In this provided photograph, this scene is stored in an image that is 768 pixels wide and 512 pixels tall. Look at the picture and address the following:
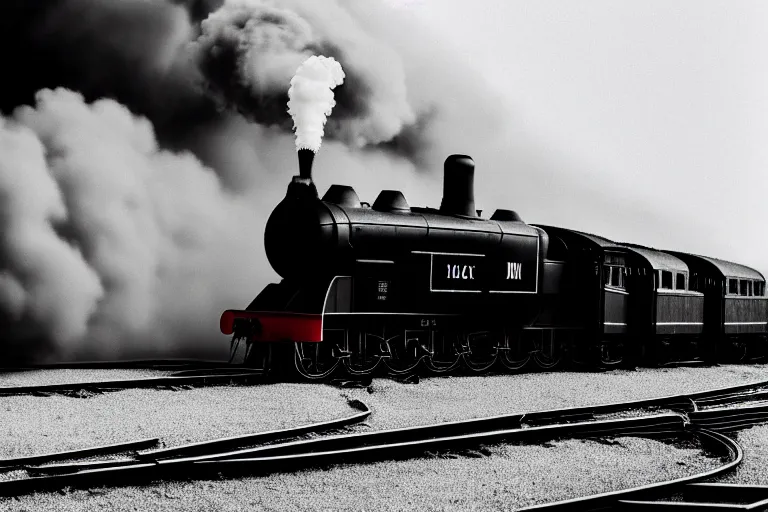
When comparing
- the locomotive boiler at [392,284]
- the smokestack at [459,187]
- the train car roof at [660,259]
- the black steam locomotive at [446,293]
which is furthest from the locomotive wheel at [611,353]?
the smokestack at [459,187]

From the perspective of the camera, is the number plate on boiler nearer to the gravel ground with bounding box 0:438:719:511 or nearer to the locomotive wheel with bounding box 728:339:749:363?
the gravel ground with bounding box 0:438:719:511

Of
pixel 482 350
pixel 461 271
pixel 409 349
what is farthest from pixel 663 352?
pixel 409 349

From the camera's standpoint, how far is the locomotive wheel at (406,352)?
11.8m

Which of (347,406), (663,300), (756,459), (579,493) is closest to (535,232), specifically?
(663,300)

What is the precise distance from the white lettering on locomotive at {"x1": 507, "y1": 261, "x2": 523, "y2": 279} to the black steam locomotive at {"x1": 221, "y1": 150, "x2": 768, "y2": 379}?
0.02 meters

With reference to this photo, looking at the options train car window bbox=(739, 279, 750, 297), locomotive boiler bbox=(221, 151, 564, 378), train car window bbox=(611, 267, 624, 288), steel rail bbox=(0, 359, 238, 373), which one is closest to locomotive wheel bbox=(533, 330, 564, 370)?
locomotive boiler bbox=(221, 151, 564, 378)

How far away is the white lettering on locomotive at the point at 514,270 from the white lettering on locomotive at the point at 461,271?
2.36 ft

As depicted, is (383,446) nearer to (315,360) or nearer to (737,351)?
(315,360)

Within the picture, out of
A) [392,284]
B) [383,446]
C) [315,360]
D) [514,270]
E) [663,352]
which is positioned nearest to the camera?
[383,446]

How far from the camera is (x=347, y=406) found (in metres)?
8.99

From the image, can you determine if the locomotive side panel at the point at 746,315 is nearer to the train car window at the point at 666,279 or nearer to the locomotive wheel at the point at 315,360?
the train car window at the point at 666,279

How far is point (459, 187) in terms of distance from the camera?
12.9 m

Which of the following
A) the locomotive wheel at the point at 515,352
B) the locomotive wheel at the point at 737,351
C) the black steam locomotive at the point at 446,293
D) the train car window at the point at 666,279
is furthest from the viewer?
the locomotive wheel at the point at 737,351

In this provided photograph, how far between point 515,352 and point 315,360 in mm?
4102
